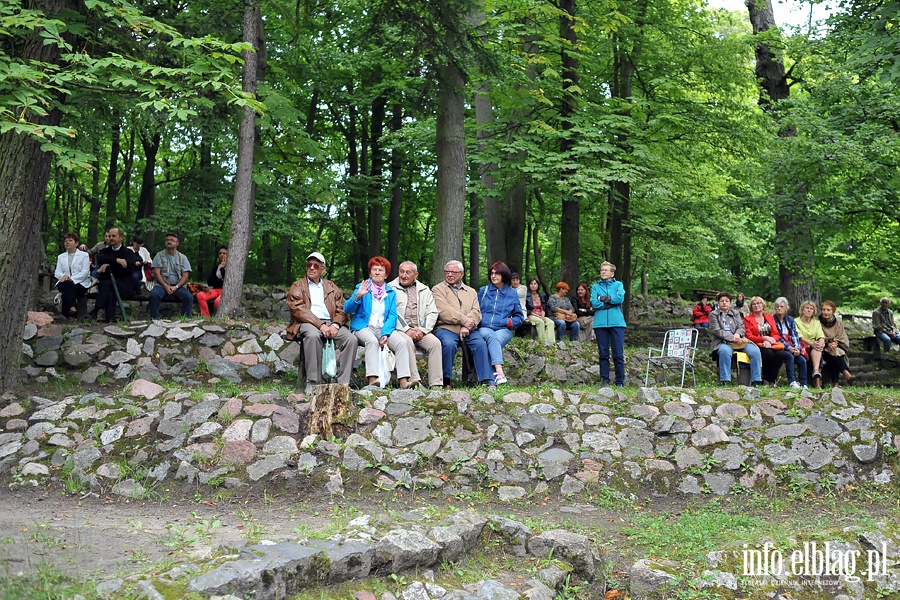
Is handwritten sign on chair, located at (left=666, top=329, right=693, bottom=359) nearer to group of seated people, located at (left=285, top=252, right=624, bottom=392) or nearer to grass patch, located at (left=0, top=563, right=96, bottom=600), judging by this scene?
group of seated people, located at (left=285, top=252, right=624, bottom=392)

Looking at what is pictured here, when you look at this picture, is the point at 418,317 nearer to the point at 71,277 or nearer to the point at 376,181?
the point at 71,277

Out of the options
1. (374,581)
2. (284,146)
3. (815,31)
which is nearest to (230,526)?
(374,581)

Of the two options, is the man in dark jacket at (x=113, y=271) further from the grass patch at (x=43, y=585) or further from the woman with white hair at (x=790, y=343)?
the woman with white hair at (x=790, y=343)

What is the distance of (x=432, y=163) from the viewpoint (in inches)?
720

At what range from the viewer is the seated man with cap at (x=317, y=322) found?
7.82m

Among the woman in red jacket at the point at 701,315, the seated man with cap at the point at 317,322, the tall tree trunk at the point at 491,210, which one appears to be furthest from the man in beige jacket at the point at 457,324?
the woman in red jacket at the point at 701,315

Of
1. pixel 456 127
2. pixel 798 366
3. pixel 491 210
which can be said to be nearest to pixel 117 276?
pixel 456 127

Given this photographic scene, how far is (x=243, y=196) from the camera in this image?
33.8 ft

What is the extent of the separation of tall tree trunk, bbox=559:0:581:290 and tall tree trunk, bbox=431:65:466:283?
2.46m

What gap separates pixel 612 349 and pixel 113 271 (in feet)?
22.2

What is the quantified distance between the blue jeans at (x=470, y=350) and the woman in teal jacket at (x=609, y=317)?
1.71 m

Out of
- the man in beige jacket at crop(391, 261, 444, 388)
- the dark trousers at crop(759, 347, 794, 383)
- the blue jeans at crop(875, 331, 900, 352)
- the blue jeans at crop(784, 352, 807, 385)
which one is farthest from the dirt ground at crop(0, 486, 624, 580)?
the blue jeans at crop(875, 331, 900, 352)

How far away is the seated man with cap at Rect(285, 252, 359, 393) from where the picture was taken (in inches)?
308

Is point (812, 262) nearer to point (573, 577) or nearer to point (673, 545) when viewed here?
point (673, 545)
